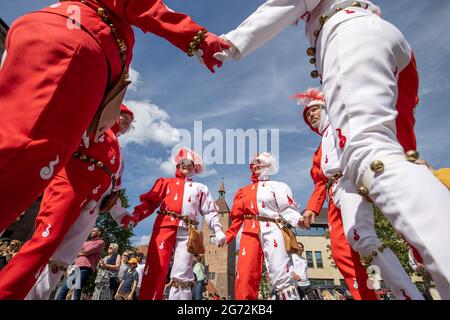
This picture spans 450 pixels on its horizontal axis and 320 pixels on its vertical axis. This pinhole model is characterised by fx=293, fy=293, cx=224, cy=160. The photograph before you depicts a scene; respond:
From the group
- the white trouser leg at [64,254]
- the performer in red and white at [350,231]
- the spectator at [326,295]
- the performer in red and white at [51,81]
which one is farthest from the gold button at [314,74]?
the spectator at [326,295]

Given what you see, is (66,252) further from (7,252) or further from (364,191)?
(7,252)

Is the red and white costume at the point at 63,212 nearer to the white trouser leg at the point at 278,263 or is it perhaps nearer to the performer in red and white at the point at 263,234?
the performer in red and white at the point at 263,234

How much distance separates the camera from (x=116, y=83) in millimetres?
1843

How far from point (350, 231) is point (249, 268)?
2.48 meters

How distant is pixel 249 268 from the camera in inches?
179

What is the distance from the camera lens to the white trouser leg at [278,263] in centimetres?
437

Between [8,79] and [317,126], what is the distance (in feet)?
11.8

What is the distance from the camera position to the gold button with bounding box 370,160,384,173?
114 cm

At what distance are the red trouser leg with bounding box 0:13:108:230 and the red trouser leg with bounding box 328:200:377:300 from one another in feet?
8.58

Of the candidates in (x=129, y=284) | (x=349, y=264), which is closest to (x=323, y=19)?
(x=349, y=264)

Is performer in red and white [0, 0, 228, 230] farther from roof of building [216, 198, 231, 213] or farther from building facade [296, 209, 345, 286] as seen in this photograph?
roof of building [216, 198, 231, 213]

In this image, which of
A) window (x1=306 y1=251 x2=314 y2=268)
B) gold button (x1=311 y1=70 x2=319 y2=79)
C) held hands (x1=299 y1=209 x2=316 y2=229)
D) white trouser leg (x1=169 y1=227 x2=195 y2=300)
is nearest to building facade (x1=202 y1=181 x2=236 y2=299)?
window (x1=306 y1=251 x2=314 y2=268)

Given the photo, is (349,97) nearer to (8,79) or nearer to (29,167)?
(29,167)
